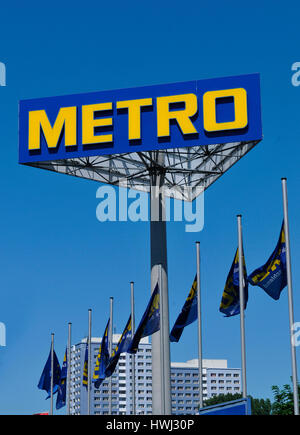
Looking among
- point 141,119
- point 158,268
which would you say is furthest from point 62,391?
point 141,119

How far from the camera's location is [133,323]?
1619 inches

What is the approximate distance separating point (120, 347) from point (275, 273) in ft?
41.4

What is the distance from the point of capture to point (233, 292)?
30.5m

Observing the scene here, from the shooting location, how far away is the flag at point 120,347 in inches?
1465

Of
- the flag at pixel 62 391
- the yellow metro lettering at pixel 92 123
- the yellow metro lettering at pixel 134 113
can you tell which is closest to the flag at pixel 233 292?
the yellow metro lettering at pixel 134 113

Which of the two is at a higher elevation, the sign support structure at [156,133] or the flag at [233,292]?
the sign support structure at [156,133]

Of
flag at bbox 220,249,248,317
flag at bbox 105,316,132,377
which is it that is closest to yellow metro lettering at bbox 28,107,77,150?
flag at bbox 105,316,132,377

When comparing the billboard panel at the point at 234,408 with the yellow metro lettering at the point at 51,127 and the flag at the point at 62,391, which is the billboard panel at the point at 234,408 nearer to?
the yellow metro lettering at the point at 51,127

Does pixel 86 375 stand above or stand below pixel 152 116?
below

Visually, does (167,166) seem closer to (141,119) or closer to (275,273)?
(141,119)

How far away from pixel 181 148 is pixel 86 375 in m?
19.1

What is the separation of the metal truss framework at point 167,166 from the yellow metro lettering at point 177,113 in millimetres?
1954
